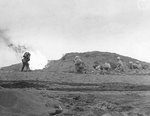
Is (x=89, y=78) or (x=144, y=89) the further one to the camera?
(x=89, y=78)

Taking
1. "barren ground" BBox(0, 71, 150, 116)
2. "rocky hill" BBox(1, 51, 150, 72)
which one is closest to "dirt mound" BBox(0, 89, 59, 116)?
"barren ground" BBox(0, 71, 150, 116)

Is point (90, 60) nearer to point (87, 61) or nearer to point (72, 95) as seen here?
point (87, 61)

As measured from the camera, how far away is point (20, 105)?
1082 centimetres

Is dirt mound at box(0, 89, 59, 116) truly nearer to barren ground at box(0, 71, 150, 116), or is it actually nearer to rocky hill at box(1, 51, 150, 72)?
barren ground at box(0, 71, 150, 116)

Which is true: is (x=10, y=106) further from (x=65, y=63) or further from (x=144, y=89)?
(x=65, y=63)

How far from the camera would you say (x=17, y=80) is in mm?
18859

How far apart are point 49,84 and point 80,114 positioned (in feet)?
23.4

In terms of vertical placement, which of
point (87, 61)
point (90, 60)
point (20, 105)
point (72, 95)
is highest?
point (90, 60)

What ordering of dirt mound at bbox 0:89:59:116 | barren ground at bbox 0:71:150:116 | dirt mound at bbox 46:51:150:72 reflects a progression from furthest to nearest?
dirt mound at bbox 46:51:150:72 < barren ground at bbox 0:71:150:116 < dirt mound at bbox 0:89:59:116

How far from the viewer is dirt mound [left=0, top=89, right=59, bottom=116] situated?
10.3 m

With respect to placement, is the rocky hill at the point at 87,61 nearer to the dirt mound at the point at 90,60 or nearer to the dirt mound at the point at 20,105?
the dirt mound at the point at 90,60

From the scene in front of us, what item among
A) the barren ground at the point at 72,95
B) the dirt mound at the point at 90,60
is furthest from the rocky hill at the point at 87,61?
the barren ground at the point at 72,95

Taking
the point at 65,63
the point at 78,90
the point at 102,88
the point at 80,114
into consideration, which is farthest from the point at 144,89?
the point at 65,63

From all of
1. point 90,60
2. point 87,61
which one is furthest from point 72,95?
point 90,60
